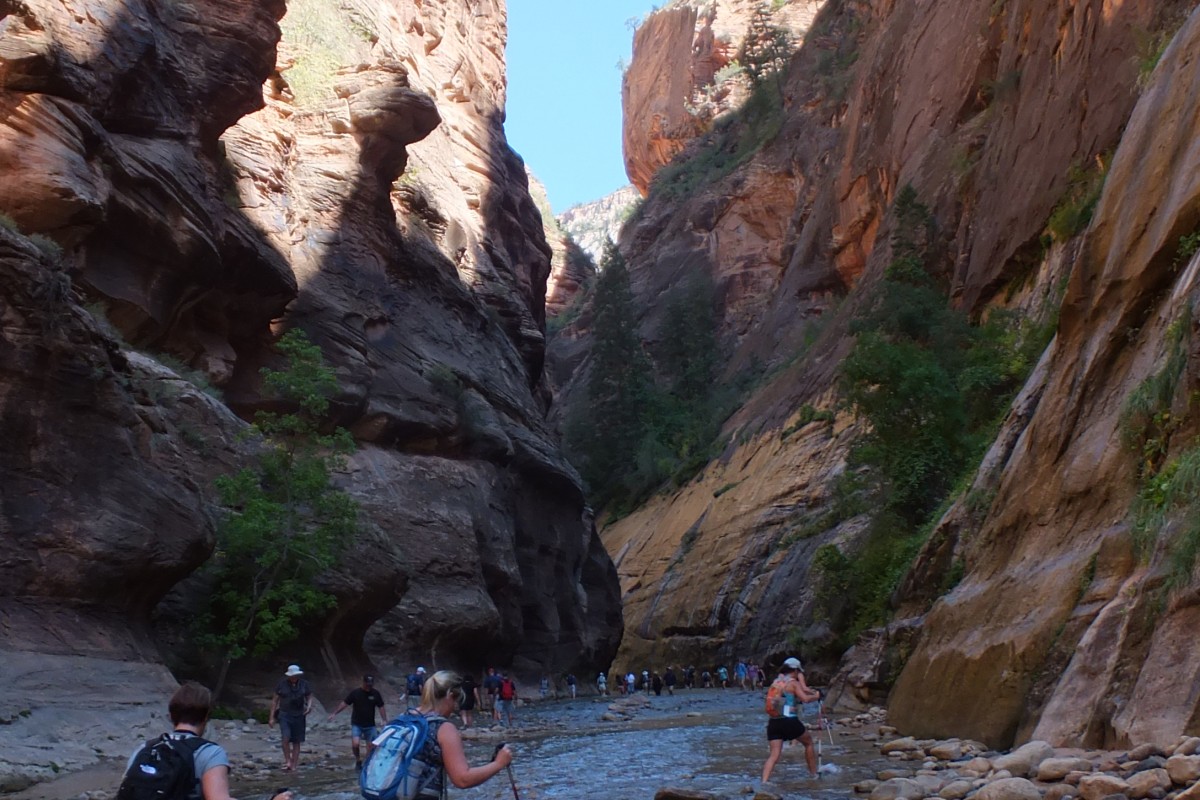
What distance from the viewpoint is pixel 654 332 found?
2918 inches

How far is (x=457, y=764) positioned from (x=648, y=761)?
10981mm

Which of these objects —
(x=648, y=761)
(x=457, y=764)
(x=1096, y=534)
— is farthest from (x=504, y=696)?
(x=457, y=764)

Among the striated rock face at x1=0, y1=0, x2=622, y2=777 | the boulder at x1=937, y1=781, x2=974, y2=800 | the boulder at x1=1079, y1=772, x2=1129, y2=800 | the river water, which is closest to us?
the boulder at x1=1079, y1=772, x2=1129, y2=800

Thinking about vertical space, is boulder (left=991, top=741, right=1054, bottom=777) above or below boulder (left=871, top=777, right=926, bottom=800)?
above

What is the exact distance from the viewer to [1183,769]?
24.9 feet

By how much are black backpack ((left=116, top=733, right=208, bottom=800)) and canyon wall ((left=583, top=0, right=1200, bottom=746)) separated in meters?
7.57

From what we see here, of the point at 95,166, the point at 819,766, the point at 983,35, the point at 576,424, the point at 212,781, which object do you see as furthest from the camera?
the point at 576,424

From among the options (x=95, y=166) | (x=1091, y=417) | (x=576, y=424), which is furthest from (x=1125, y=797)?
(x=576, y=424)

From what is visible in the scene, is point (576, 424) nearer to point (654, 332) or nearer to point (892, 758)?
point (654, 332)

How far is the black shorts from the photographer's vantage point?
12.0 meters

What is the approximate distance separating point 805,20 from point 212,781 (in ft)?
287

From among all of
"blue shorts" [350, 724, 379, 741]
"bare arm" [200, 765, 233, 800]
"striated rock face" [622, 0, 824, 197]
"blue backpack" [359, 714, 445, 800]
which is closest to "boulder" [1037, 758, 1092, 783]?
"blue backpack" [359, 714, 445, 800]

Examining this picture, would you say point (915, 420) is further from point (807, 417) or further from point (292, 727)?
point (292, 727)

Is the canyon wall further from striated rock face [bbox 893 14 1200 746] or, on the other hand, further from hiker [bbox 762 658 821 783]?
hiker [bbox 762 658 821 783]
